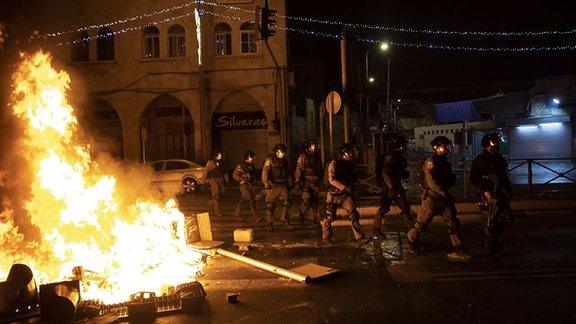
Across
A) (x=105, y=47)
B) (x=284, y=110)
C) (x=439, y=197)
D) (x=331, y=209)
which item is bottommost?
(x=331, y=209)

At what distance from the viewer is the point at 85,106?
26734mm

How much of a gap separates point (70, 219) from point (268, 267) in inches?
122

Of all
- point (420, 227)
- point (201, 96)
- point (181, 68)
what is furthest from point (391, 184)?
point (181, 68)

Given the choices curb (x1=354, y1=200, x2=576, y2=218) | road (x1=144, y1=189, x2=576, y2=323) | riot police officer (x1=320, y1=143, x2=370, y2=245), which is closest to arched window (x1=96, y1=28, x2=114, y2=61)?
curb (x1=354, y1=200, x2=576, y2=218)

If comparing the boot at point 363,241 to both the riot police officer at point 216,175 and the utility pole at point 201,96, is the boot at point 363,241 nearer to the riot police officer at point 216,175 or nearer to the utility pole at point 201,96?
the riot police officer at point 216,175

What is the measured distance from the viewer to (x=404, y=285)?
653 centimetres

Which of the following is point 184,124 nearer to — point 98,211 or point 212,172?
point 212,172

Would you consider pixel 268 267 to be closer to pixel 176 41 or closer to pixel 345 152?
pixel 345 152

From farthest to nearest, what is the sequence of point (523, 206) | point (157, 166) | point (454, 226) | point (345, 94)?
point (157, 166), point (345, 94), point (523, 206), point (454, 226)

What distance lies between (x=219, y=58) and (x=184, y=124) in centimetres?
380

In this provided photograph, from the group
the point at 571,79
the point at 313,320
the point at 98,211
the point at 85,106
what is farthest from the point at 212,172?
the point at 571,79

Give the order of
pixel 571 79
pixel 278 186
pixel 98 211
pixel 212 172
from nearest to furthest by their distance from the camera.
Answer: pixel 98 211 < pixel 278 186 < pixel 212 172 < pixel 571 79

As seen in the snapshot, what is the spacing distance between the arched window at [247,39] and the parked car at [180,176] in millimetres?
8209

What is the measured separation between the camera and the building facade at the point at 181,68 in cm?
2484
